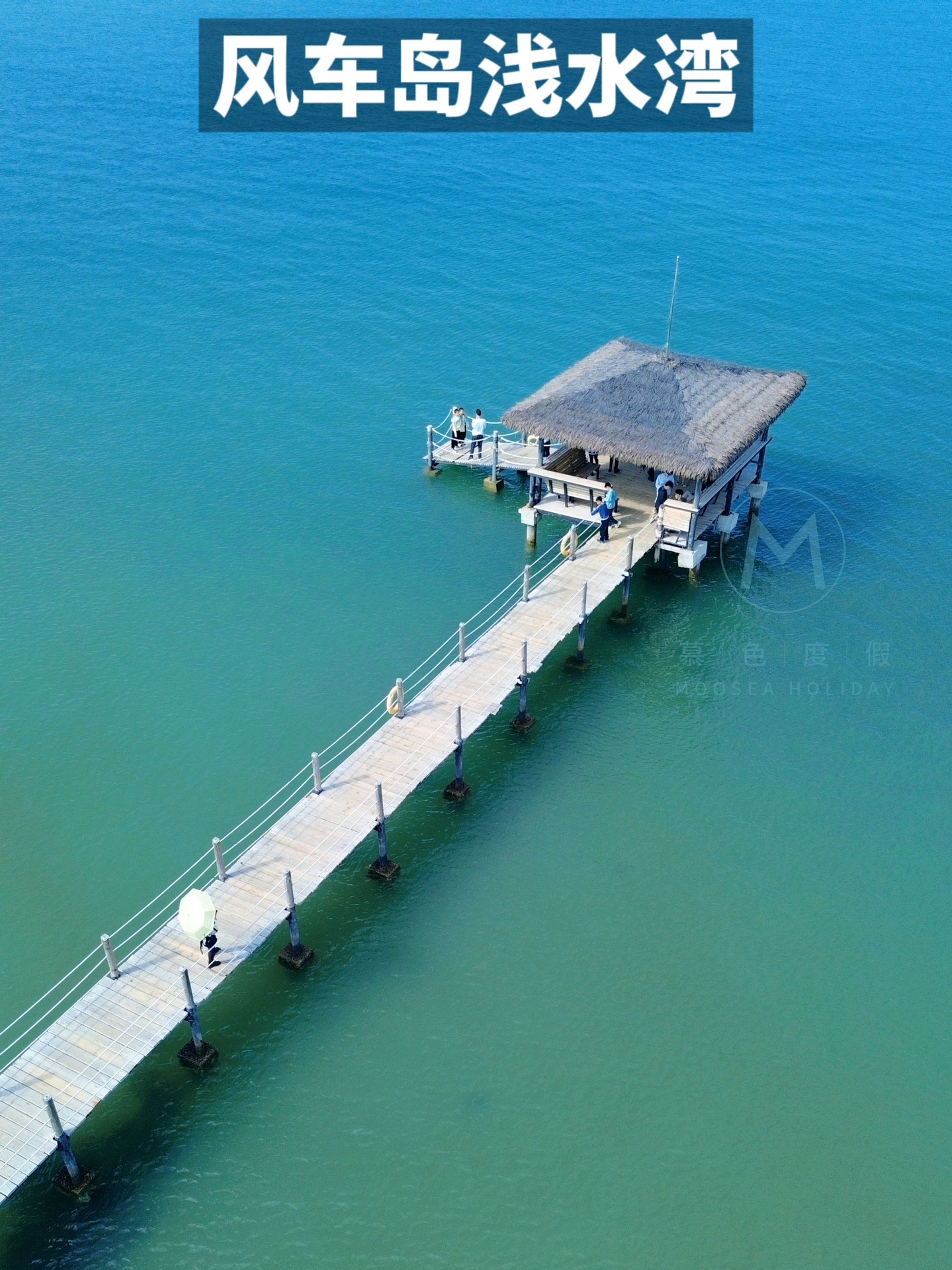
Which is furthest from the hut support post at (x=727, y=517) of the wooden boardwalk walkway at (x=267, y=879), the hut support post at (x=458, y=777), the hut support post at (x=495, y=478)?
the hut support post at (x=458, y=777)

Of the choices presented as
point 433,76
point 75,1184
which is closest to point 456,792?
point 75,1184

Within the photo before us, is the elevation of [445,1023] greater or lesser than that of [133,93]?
lesser

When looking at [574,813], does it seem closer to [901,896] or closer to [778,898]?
[778,898]

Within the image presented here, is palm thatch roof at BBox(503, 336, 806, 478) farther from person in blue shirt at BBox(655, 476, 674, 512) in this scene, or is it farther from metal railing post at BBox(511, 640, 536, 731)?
metal railing post at BBox(511, 640, 536, 731)

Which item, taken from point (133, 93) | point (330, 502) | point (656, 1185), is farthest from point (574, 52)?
point (656, 1185)
